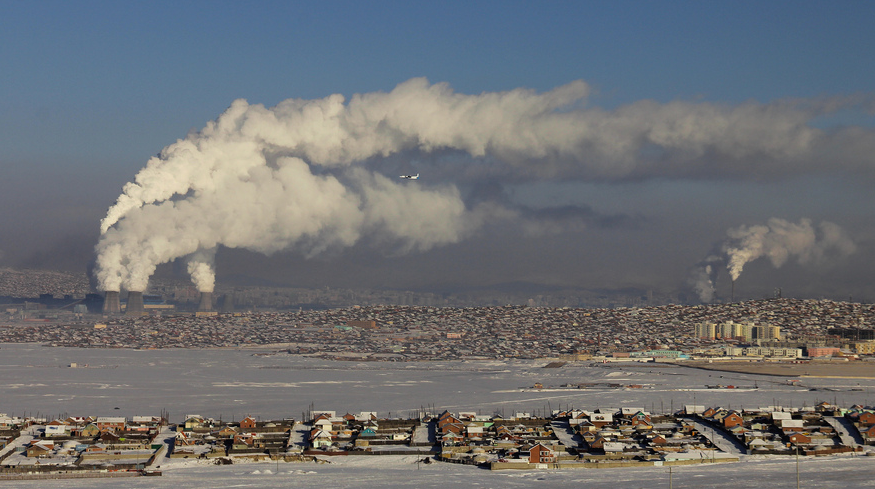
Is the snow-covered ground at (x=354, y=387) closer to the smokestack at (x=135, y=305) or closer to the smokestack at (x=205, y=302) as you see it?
the smokestack at (x=135, y=305)

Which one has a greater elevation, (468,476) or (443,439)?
(443,439)

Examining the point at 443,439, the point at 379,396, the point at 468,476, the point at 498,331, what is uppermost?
the point at 498,331

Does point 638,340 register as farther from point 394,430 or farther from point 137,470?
point 137,470

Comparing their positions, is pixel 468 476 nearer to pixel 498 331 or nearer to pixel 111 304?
pixel 498 331

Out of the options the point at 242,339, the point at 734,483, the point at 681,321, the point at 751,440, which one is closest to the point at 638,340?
the point at 681,321

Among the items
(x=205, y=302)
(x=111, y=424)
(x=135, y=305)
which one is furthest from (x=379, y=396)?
(x=205, y=302)

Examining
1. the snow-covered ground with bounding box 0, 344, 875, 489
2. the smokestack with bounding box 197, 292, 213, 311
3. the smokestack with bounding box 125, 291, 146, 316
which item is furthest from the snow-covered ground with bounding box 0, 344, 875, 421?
the smokestack with bounding box 197, 292, 213, 311

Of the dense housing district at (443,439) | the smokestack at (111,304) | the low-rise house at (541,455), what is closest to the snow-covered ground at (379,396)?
the dense housing district at (443,439)
